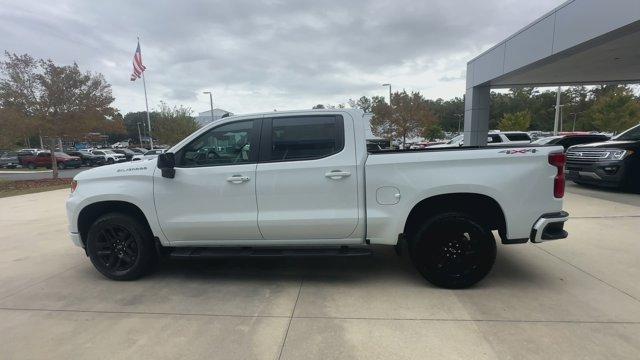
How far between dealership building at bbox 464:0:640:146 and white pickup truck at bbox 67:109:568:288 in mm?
6723

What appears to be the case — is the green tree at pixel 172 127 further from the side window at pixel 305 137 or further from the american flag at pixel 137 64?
the side window at pixel 305 137

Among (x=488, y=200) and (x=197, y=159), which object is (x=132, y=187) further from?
(x=488, y=200)

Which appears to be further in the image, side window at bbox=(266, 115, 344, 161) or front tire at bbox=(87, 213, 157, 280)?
front tire at bbox=(87, 213, 157, 280)

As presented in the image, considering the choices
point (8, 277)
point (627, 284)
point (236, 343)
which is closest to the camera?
point (236, 343)

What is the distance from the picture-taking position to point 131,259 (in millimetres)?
4469

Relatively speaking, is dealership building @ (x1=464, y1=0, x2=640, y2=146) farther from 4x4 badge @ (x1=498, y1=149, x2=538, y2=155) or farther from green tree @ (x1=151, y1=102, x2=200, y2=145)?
green tree @ (x1=151, y1=102, x2=200, y2=145)

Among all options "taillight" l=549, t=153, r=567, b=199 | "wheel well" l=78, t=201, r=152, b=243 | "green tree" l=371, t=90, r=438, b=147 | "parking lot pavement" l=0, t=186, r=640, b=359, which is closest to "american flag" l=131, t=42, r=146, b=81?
"green tree" l=371, t=90, r=438, b=147

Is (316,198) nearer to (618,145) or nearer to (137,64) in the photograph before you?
(618,145)

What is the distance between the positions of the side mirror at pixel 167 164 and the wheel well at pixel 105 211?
0.69 metres

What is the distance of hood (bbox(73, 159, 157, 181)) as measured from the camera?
429 centimetres

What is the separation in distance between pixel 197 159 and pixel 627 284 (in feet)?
15.9

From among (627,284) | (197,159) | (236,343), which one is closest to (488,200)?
(627,284)

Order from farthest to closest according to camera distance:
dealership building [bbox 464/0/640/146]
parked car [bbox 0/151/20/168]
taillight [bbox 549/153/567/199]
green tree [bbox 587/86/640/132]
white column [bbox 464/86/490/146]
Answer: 1. parked car [bbox 0/151/20/168]
2. green tree [bbox 587/86/640/132]
3. white column [bbox 464/86/490/146]
4. dealership building [bbox 464/0/640/146]
5. taillight [bbox 549/153/567/199]

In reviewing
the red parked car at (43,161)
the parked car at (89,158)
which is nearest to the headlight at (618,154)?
the red parked car at (43,161)
